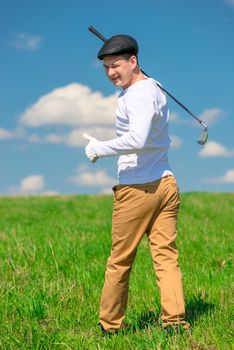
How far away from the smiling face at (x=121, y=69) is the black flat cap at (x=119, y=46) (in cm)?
4

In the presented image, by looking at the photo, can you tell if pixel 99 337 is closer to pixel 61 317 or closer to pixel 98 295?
pixel 61 317

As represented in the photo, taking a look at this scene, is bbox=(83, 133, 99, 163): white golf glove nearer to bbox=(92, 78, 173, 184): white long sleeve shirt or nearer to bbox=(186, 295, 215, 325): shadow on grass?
bbox=(92, 78, 173, 184): white long sleeve shirt

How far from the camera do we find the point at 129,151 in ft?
13.8

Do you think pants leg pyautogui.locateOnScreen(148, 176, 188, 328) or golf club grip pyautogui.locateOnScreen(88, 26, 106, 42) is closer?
pants leg pyautogui.locateOnScreen(148, 176, 188, 328)

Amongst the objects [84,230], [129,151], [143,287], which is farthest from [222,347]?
[84,230]

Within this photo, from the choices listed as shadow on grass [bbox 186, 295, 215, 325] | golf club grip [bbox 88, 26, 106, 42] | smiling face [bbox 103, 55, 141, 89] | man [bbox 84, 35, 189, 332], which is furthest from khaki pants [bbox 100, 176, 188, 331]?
golf club grip [bbox 88, 26, 106, 42]

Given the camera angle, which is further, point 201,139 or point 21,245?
point 21,245

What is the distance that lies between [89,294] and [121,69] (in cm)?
226

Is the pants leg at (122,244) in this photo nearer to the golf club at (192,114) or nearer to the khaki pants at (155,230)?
the khaki pants at (155,230)

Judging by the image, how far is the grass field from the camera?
4.28m

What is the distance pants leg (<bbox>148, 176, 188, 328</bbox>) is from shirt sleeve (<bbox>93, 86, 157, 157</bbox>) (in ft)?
1.51

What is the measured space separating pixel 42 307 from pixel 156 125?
1.79 metres

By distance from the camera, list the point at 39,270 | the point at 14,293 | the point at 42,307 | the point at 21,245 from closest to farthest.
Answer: the point at 42,307, the point at 14,293, the point at 39,270, the point at 21,245

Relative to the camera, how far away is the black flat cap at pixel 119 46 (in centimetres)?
431
